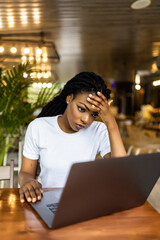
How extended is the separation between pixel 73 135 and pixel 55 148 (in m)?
0.12

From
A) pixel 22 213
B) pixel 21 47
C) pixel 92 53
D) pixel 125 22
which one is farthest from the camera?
pixel 92 53

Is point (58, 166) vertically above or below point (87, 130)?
below

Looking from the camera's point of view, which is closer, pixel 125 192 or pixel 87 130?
pixel 125 192

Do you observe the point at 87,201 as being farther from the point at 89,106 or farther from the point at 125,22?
the point at 125,22

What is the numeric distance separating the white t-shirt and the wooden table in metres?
0.38

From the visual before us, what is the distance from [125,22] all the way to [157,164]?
3270 millimetres

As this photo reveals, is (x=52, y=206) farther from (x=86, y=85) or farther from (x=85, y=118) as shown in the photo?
(x=86, y=85)

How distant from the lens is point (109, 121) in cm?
116

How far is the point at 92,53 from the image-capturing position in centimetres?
566

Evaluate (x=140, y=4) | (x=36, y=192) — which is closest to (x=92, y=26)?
(x=140, y=4)

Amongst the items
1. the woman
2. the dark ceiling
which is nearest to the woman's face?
the woman

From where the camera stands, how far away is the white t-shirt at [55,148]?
46.8 inches

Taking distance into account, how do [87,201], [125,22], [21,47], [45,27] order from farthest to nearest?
[21,47]
[45,27]
[125,22]
[87,201]

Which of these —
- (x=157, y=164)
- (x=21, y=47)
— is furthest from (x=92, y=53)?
(x=157, y=164)
